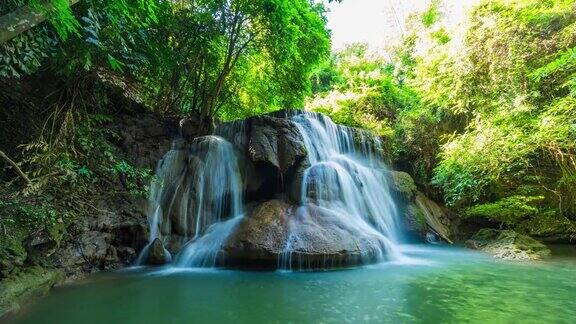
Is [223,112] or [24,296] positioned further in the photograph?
[223,112]

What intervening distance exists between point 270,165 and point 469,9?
7430 millimetres

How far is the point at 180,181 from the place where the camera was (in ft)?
28.0

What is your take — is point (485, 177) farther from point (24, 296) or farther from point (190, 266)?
point (24, 296)

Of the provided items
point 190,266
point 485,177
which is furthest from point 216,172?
point 485,177

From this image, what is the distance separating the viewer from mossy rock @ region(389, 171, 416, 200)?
34.8ft

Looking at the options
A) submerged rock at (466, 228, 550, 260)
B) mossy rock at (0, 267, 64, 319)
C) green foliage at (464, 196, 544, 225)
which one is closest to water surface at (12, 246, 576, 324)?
mossy rock at (0, 267, 64, 319)

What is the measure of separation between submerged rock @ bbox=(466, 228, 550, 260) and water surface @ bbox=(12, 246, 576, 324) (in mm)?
1090

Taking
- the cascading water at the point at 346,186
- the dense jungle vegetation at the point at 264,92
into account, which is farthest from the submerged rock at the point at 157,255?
the cascading water at the point at 346,186

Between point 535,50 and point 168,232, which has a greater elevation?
point 535,50

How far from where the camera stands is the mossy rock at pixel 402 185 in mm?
10617

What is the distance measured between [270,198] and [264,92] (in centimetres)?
590

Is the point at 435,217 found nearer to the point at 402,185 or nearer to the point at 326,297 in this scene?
the point at 402,185

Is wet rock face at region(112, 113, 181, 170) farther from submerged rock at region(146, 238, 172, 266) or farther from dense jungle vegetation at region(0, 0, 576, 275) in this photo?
submerged rock at region(146, 238, 172, 266)

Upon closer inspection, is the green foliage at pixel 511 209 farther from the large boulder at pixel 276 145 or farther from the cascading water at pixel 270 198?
the large boulder at pixel 276 145
